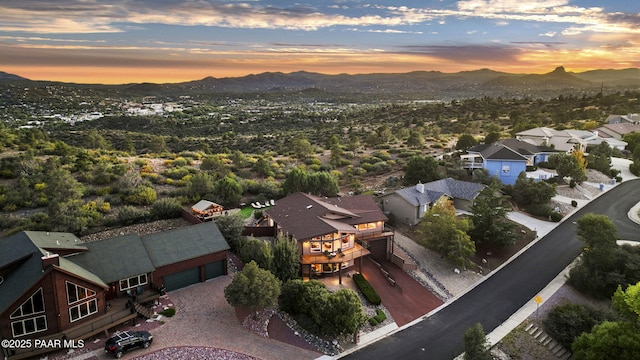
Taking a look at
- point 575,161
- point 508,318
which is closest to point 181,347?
point 508,318

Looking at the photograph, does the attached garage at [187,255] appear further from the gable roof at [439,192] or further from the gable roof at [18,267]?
the gable roof at [439,192]

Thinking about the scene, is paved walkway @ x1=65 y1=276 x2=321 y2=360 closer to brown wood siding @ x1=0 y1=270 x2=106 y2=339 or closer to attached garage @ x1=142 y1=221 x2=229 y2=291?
attached garage @ x1=142 y1=221 x2=229 y2=291

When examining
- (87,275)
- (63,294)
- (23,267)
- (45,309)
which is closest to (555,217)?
(87,275)

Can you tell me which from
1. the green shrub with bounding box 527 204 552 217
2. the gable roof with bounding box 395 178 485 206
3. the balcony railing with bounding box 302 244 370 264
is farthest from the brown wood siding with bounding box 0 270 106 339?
the green shrub with bounding box 527 204 552 217

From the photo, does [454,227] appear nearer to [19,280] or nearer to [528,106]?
[19,280]

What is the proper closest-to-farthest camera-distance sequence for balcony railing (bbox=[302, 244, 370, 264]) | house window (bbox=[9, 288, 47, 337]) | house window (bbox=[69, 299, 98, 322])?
1. house window (bbox=[9, 288, 47, 337])
2. house window (bbox=[69, 299, 98, 322])
3. balcony railing (bbox=[302, 244, 370, 264])

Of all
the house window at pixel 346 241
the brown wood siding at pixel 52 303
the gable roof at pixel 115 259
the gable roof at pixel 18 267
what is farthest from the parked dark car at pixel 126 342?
the house window at pixel 346 241

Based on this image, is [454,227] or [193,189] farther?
[193,189]
